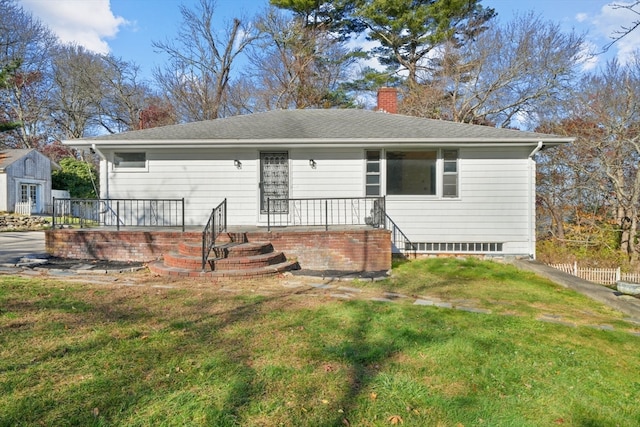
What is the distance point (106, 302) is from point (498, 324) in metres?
5.09

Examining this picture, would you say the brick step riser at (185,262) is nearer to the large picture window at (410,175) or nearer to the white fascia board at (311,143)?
the white fascia board at (311,143)

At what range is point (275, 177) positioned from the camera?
905 centimetres

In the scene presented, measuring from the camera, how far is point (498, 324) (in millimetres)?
4191

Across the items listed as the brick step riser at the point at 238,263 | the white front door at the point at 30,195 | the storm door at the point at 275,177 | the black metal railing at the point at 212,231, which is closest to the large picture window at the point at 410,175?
the storm door at the point at 275,177

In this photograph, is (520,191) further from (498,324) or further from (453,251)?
(498,324)

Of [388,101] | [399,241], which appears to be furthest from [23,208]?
[399,241]

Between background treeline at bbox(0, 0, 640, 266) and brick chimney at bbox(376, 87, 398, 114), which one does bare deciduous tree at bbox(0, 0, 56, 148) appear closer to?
background treeline at bbox(0, 0, 640, 266)

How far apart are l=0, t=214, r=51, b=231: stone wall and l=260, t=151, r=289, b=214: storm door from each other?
49.3 feet

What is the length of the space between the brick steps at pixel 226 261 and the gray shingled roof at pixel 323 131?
2790mm

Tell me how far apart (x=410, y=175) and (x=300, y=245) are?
349 centimetres

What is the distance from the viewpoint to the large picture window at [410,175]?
881 centimetres

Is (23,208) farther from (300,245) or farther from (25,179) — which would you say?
(300,245)

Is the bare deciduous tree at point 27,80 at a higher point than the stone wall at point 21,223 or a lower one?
higher

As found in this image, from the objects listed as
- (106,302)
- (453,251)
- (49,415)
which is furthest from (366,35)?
(49,415)
